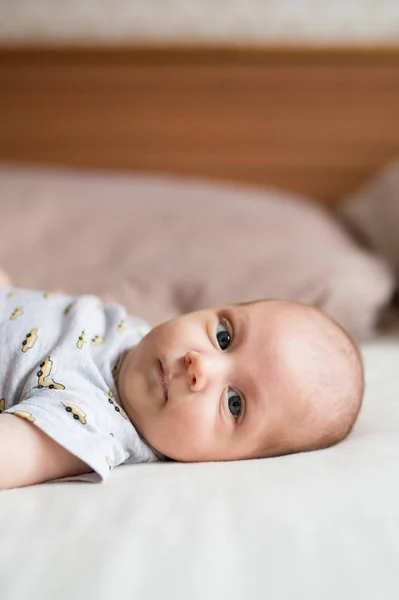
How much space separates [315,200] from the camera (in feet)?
6.77

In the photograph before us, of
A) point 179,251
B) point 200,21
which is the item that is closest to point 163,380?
point 179,251

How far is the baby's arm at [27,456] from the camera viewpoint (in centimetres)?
80

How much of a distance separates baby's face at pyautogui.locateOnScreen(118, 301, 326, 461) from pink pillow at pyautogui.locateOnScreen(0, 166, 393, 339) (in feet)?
1.37

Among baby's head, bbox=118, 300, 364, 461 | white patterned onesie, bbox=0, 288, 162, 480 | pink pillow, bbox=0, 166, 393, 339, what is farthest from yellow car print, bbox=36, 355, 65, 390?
pink pillow, bbox=0, 166, 393, 339

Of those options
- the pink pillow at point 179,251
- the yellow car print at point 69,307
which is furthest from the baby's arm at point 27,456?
the pink pillow at point 179,251

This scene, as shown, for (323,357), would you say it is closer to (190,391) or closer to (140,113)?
(190,391)

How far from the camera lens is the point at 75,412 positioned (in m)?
0.85

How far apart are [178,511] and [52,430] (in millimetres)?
193

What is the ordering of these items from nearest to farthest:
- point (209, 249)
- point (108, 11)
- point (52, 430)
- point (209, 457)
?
point (52, 430)
point (209, 457)
point (209, 249)
point (108, 11)

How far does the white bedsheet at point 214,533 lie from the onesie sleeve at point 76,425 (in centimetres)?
3

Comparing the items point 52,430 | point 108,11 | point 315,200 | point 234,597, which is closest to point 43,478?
point 52,430

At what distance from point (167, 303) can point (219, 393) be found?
1.71 ft

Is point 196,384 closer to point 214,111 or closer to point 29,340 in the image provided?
point 29,340

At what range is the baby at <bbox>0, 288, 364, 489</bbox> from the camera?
35.8 inches
